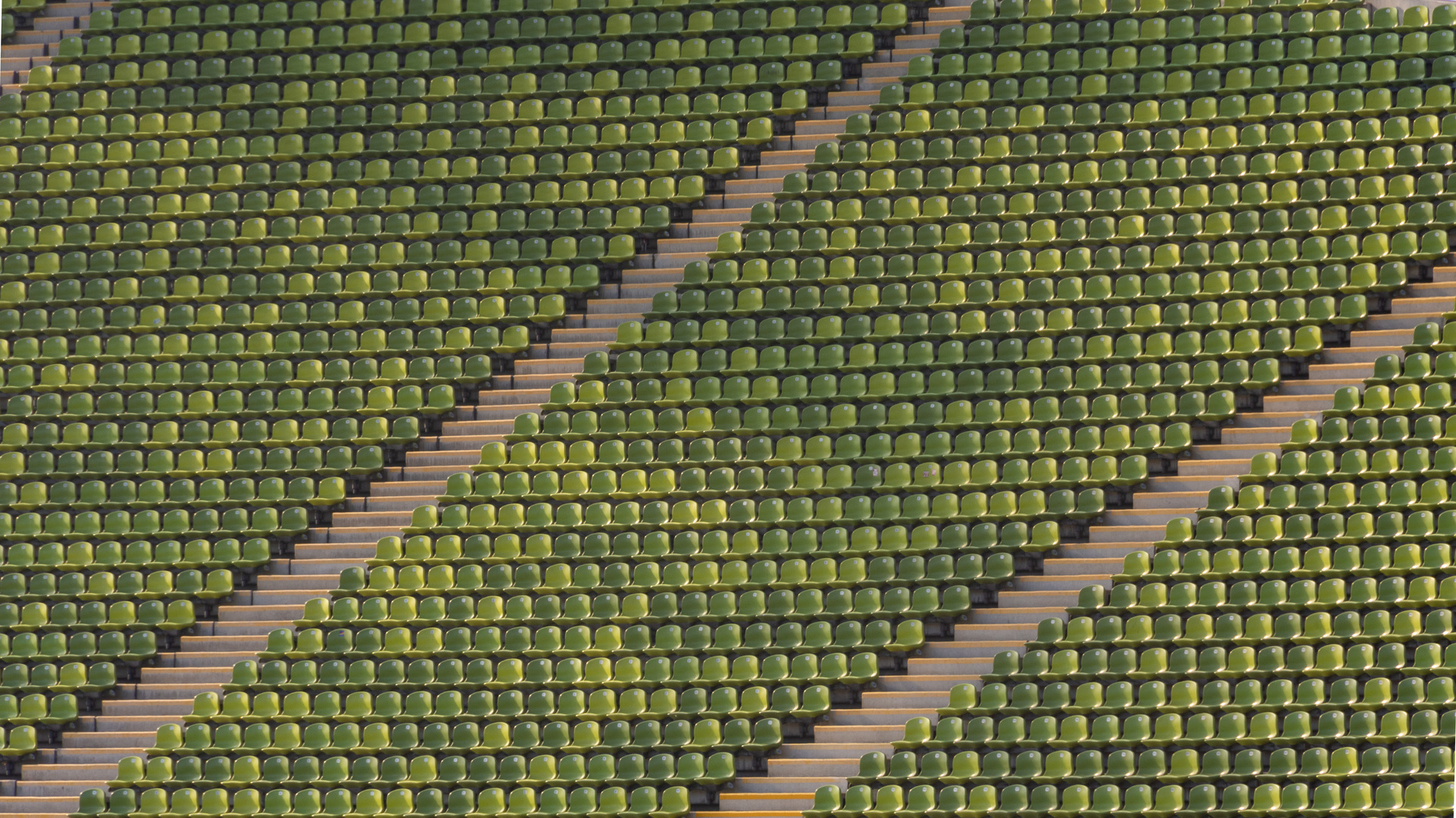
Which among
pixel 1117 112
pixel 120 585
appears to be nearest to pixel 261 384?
pixel 120 585

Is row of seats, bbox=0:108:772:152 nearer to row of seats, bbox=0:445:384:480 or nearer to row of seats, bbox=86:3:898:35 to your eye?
row of seats, bbox=86:3:898:35

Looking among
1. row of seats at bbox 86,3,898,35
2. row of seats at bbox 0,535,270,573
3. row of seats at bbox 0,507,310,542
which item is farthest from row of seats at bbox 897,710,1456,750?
row of seats at bbox 86,3,898,35

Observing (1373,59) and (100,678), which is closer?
(100,678)

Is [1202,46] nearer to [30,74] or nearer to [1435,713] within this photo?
[1435,713]

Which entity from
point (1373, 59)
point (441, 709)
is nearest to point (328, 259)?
point (441, 709)

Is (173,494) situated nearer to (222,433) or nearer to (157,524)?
(157,524)

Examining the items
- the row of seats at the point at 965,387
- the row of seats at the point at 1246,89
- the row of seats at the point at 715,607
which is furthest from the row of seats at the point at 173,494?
the row of seats at the point at 1246,89

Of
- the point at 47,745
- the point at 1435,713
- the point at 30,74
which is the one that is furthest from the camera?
the point at 30,74
